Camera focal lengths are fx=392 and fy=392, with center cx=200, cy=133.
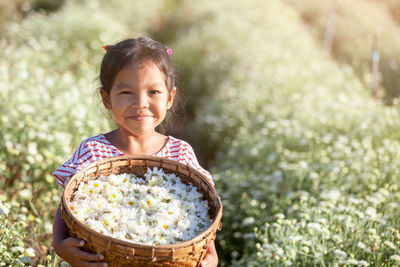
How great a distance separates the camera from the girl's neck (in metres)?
2.01

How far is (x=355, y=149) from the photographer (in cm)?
416

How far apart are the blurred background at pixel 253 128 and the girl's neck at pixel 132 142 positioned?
63cm

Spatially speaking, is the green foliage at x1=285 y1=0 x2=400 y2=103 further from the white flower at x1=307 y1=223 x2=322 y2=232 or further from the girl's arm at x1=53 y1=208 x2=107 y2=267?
the girl's arm at x1=53 y1=208 x2=107 y2=267

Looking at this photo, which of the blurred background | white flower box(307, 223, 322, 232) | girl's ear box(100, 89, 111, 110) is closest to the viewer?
girl's ear box(100, 89, 111, 110)

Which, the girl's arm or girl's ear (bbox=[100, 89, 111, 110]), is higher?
girl's ear (bbox=[100, 89, 111, 110])

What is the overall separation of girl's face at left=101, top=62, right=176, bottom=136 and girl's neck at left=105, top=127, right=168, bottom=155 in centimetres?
11

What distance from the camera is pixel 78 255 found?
4.58ft

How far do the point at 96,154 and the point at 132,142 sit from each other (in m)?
0.20

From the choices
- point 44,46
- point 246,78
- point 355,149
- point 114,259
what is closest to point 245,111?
point 246,78

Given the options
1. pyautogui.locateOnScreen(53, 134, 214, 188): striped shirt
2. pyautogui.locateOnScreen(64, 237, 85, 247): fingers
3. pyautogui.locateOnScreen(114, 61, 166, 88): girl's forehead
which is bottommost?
pyautogui.locateOnScreen(64, 237, 85, 247): fingers

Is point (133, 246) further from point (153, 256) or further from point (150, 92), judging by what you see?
point (150, 92)

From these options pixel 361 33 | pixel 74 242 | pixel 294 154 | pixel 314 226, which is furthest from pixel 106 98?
pixel 361 33

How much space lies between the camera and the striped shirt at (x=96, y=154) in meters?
1.82

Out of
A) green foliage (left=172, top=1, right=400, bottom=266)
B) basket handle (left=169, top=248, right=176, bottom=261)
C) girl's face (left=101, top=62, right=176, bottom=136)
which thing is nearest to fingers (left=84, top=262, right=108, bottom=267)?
basket handle (left=169, top=248, right=176, bottom=261)
